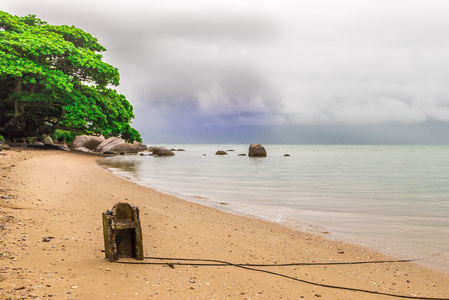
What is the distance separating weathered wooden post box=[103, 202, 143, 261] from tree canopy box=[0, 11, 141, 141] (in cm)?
2432

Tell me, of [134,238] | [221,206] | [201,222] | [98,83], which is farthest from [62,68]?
[134,238]

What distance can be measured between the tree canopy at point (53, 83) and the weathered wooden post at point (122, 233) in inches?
957

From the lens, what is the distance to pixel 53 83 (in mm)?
26641

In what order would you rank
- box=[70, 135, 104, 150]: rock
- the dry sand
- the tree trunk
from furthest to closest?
1. box=[70, 135, 104, 150]: rock
2. the tree trunk
3. the dry sand

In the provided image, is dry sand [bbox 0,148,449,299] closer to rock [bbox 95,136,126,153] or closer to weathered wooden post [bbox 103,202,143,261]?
weathered wooden post [bbox 103,202,143,261]

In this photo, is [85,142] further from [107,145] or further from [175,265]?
[175,265]

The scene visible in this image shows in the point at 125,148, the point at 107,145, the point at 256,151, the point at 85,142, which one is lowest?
the point at 256,151

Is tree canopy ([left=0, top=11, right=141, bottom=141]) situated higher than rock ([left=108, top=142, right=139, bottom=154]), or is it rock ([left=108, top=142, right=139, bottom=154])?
tree canopy ([left=0, top=11, right=141, bottom=141])

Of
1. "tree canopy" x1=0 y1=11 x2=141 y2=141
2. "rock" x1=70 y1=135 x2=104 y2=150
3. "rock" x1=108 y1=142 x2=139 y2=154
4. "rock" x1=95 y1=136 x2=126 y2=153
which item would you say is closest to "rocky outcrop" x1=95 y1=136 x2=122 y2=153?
"rock" x1=95 y1=136 x2=126 y2=153

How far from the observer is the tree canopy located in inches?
1022

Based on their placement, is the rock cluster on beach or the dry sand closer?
the dry sand

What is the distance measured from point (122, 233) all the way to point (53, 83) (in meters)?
25.6

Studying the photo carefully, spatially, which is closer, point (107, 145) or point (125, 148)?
point (107, 145)

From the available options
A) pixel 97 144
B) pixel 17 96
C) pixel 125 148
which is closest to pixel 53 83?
pixel 17 96
